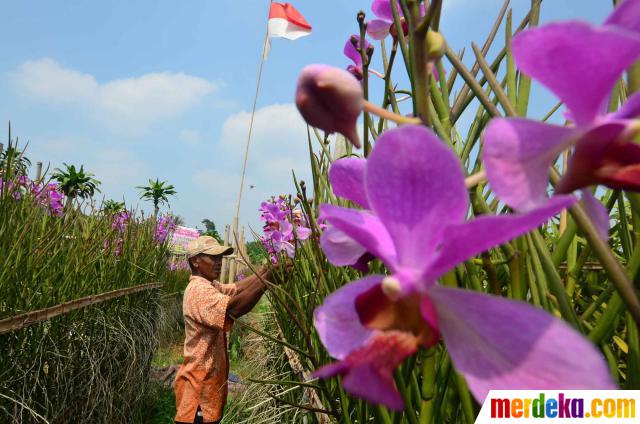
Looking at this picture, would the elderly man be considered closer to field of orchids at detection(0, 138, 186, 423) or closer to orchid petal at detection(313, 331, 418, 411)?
field of orchids at detection(0, 138, 186, 423)

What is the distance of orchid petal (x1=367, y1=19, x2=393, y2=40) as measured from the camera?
0.44 meters

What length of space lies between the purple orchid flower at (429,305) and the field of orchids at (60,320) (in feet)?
4.39

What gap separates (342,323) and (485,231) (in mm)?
71

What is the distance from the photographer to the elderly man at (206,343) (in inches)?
83.4

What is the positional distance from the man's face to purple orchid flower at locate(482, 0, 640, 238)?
91.5 inches

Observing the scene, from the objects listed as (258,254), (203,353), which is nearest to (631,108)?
(203,353)

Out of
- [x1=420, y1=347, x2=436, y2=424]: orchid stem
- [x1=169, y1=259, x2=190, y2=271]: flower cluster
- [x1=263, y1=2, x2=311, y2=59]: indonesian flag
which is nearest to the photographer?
[x1=420, y1=347, x2=436, y2=424]: orchid stem

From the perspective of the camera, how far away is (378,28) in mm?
444

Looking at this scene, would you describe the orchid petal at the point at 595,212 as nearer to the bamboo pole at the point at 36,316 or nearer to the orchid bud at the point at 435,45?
the orchid bud at the point at 435,45

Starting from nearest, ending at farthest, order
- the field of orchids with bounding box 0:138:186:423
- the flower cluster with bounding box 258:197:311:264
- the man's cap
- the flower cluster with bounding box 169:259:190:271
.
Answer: the field of orchids with bounding box 0:138:186:423 < the flower cluster with bounding box 258:197:311:264 < the man's cap < the flower cluster with bounding box 169:259:190:271

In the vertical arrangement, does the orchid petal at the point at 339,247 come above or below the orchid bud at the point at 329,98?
below

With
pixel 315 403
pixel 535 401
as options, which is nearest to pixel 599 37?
pixel 535 401

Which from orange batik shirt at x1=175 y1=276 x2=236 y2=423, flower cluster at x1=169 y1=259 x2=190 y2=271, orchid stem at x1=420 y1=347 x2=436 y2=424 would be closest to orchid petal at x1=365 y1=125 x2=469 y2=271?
orchid stem at x1=420 y1=347 x2=436 y2=424

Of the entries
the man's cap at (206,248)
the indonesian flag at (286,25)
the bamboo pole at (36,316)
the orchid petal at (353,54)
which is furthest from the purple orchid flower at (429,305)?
the man's cap at (206,248)
